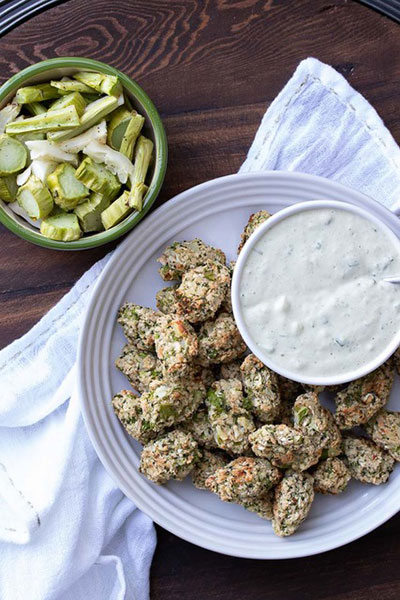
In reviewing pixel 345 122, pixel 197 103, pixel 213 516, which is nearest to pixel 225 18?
pixel 197 103

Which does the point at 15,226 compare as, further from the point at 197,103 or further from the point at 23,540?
the point at 23,540

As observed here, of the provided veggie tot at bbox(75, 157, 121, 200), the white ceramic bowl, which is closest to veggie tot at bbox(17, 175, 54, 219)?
veggie tot at bbox(75, 157, 121, 200)

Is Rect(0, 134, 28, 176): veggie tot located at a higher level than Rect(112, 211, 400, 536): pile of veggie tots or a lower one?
higher

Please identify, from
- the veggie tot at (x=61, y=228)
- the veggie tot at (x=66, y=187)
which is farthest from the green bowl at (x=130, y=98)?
the veggie tot at (x=66, y=187)

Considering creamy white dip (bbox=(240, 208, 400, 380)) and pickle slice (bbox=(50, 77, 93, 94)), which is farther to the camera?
pickle slice (bbox=(50, 77, 93, 94))

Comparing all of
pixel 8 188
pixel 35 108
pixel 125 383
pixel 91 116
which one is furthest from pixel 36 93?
pixel 125 383

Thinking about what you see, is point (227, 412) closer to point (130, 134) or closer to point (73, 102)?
point (130, 134)

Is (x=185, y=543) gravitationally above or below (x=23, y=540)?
below

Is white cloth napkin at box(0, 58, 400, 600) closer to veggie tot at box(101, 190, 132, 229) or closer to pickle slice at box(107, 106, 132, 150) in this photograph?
veggie tot at box(101, 190, 132, 229)
